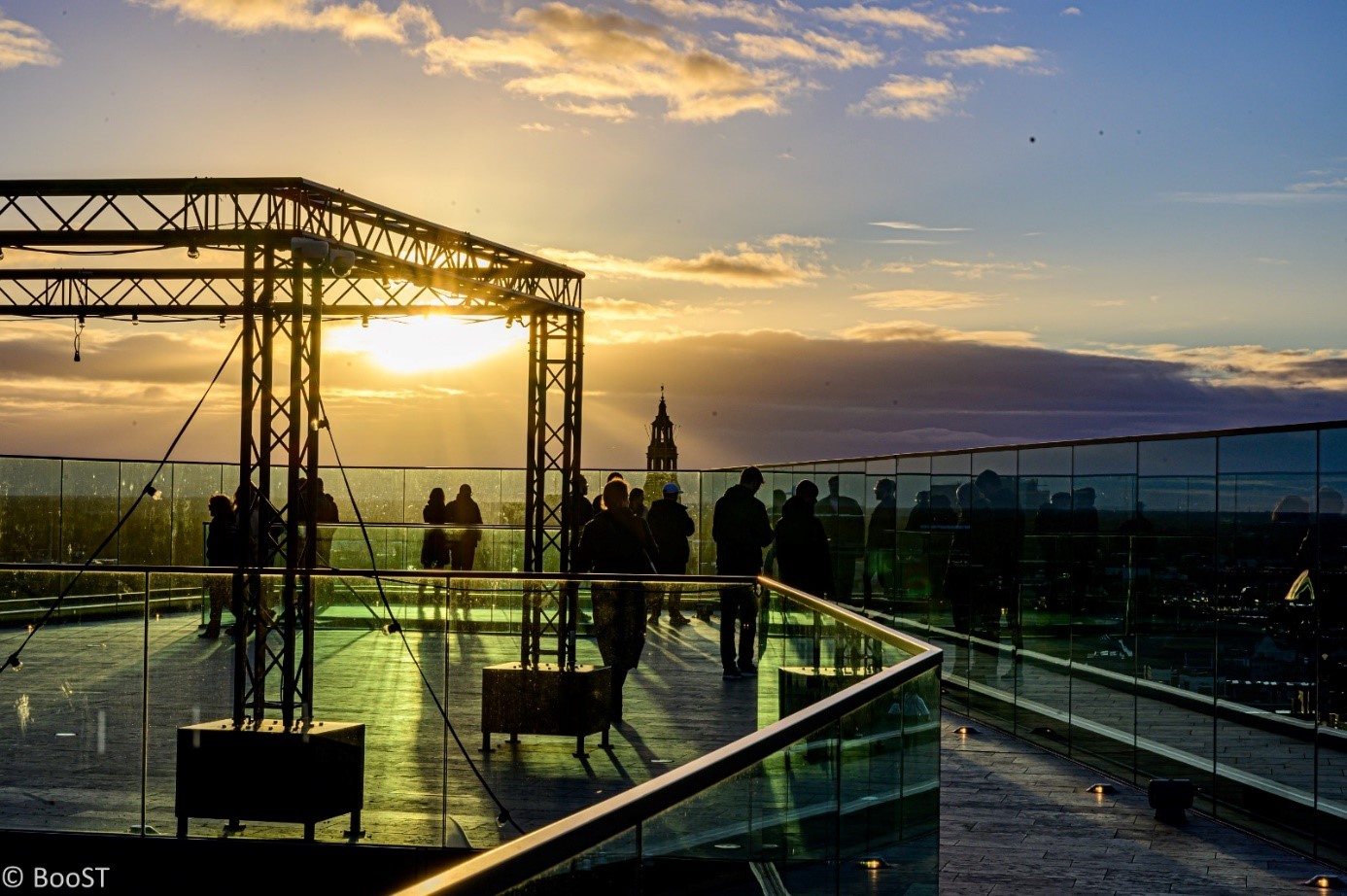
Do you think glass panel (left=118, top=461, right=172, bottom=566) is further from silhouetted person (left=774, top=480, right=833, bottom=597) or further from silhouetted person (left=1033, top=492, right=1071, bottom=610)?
silhouetted person (left=1033, top=492, right=1071, bottom=610)

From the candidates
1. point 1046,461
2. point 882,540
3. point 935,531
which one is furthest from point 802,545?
point 882,540

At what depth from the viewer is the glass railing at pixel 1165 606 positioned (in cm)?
804

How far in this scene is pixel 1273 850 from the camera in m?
8.45

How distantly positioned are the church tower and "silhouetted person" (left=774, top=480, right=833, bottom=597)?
111616mm

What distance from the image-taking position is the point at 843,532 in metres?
18.4

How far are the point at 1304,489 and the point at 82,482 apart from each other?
2667cm

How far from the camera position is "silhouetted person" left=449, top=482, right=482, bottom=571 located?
29.0 meters

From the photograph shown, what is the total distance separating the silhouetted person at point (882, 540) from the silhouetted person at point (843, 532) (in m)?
0.32

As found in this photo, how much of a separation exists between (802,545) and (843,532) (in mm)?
4583

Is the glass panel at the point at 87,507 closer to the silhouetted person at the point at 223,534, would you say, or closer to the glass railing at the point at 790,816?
the silhouetted person at the point at 223,534

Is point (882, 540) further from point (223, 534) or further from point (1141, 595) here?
point (223, 534)

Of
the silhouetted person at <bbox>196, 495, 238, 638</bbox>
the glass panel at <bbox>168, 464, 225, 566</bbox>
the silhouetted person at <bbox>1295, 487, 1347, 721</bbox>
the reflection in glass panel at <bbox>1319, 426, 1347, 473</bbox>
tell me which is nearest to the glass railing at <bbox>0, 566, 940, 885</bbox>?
the silhouetted person at <bbox>1295, 487, 1347, 721</bbox>

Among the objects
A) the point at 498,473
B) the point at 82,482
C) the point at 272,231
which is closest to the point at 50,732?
the point at 272,231

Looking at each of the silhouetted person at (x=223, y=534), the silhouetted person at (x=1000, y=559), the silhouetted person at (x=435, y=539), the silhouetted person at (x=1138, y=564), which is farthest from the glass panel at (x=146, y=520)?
the silhouetted person at (x=1138, y=564)
